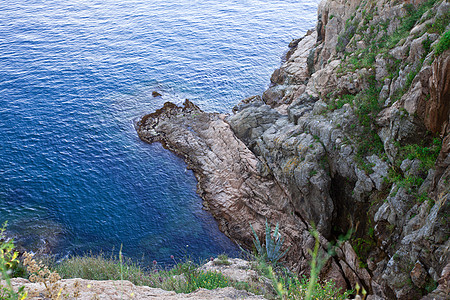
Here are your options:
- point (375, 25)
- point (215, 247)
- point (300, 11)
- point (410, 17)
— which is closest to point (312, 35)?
point (300, 11)

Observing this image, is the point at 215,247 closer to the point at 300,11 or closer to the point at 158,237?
the point at 158,237

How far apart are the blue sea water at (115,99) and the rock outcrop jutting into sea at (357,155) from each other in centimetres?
409

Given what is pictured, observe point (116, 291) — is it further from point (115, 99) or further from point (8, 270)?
point (115, 99)

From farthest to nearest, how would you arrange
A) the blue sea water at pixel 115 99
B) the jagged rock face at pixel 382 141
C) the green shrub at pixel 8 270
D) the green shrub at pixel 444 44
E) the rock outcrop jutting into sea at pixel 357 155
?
1. the blue sea water at pixel 115 99
2. the green shrub at pixel 444 44
3. the rock outcrop jutting into sea at pixel 357 155
4. the jagged rock face at pixel 382 141
5. the green shrub at pixel 8 270

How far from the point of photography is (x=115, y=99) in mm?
43531

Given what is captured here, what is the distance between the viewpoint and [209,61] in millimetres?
52906

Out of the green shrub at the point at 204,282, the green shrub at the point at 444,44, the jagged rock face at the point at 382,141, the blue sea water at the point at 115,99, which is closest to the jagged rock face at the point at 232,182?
the jagged rock face at the point at 382,141

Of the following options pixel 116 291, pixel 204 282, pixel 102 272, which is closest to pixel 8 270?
pixel 116 291

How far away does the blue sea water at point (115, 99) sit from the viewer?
90.9 ft

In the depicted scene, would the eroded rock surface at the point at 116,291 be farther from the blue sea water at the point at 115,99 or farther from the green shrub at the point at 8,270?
the blue sea water at the point at 115,99

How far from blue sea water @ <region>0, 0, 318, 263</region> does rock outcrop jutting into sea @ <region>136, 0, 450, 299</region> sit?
409 cm

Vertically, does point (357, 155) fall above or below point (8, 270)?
below

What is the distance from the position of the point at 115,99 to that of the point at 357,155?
3323 cm

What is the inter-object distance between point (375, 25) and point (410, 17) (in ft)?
12.8
